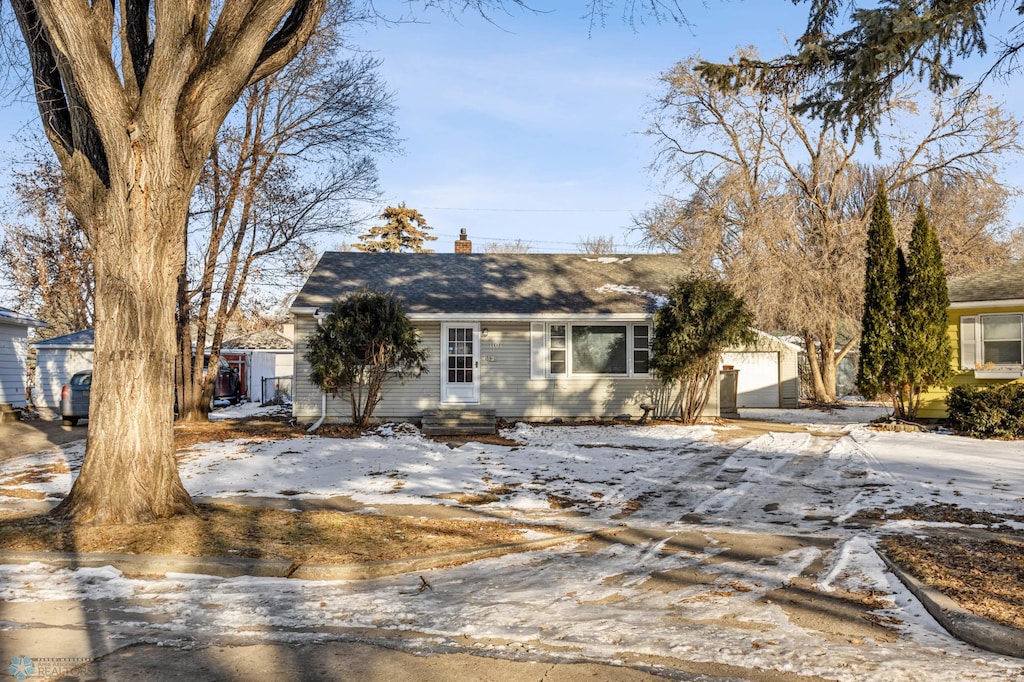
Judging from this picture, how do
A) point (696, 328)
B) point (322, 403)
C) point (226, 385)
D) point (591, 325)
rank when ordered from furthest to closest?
point (226, 385), point (591, 325), point (322, 403), point (696, 328)

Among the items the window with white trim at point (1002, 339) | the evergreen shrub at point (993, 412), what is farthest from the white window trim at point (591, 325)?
the window with white trim at point (1002, 339)

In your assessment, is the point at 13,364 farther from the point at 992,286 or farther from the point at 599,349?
the point at 992,286

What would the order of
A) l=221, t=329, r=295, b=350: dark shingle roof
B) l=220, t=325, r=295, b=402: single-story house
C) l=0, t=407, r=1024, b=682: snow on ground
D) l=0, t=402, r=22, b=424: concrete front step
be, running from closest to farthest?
l=0, t=407, r=1024, b=682: snow on ground
l=0, t=402, r=22, b=424: concrete front step
l=220, t=325, r=295, b=402: single-story house
l=221, t=329, r=295, b=350: dark shingle roof

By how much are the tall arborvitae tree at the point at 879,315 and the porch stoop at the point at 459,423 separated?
31.7 feet

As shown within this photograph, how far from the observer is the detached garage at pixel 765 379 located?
96.2 feet

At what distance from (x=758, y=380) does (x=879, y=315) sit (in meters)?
10.5

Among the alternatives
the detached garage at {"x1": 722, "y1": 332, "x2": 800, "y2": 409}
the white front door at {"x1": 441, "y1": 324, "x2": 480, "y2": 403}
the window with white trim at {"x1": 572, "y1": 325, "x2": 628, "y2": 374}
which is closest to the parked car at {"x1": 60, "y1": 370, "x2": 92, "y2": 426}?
the white front door at {"x1": 441, "y1": 324, "x2": 480, "y2": 403}

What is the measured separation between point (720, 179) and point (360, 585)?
26789 mm

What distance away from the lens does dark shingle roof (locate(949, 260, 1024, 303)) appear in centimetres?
1831

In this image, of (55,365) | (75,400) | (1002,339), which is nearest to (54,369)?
(55,365)

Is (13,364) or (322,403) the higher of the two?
(13,364)

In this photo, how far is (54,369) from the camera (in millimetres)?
28203

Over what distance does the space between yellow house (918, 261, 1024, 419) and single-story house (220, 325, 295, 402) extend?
2541cm

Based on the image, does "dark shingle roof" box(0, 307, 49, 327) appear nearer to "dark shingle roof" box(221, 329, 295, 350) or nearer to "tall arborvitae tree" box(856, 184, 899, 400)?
"dark shingle roof" box(221, 329, 295, 350)
